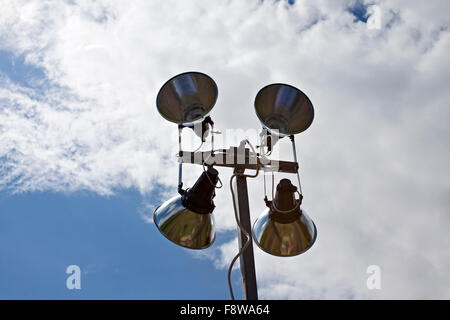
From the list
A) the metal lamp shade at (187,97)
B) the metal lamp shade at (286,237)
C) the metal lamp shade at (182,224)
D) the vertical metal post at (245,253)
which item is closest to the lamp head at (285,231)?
the metal lamp shade at (286,237)

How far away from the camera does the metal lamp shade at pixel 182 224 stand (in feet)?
11.8

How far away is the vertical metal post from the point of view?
350 cm

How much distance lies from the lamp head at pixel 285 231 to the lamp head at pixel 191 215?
524 mm

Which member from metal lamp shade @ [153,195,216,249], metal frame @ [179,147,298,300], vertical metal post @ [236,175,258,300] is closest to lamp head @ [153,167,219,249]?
metal lamp shade @ [153,195,216,249]

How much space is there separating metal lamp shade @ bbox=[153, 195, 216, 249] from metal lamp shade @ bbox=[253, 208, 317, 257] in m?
0.49

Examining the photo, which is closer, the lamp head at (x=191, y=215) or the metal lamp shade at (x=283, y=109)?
the lamp head at (x=191, y=215)

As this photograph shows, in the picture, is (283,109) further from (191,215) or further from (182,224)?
(182,224)

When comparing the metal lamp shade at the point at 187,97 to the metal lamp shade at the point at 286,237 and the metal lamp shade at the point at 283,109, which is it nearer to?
the metal lamp shade at the point at 283,109

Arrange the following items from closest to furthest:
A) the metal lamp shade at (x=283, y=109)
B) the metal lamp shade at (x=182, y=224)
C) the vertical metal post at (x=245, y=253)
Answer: the vertical metal post at (x=245, y=253)
the metal lamp shade at (x=182, y=224)
the metal lamp shade at (x=283, y=109)

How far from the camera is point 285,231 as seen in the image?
371 centimetres

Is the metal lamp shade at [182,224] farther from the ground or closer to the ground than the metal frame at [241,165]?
closer to the ground

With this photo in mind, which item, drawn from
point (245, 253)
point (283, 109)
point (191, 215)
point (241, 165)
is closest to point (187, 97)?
point (241, 165)
